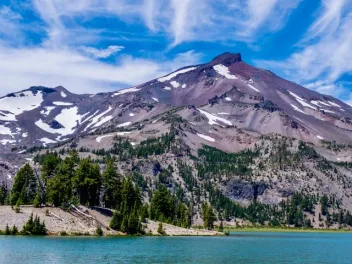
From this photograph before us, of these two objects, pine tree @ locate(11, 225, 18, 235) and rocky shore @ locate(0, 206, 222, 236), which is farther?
rocky shore @ locate(0, 206, 222, 236)

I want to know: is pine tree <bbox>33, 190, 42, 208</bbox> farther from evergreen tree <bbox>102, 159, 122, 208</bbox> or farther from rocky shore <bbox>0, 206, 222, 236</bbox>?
evergreen tree <bbox>102, 159, 122, 208</bbox>

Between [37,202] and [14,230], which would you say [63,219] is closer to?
[37,202]

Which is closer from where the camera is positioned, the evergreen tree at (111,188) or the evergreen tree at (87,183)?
the evergreen tree at (87,183)

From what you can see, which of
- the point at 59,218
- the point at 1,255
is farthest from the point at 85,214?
the point at 1,255

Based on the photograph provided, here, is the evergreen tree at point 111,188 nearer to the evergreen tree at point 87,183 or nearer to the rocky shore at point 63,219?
the evergreen tree at point 87,183

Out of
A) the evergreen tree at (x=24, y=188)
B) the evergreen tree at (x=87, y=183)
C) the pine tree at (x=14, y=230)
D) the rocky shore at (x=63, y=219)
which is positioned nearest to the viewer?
the pine tree at (x=14, y=230)

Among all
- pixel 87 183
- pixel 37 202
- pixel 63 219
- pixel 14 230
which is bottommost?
pixel 14 230

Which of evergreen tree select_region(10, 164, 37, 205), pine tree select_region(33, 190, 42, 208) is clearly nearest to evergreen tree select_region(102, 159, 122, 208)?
evergreen tree select_region(10, 164, 37, 205)

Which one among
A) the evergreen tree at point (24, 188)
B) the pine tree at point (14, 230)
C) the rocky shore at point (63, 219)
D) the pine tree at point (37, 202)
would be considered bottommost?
the pine tree at point (14, 230)

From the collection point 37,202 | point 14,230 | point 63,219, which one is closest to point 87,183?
point 37,202

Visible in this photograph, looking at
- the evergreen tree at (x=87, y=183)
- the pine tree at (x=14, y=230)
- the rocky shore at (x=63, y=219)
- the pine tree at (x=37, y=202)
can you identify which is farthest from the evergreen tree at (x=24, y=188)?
the pine tree at (x=14, y=230)

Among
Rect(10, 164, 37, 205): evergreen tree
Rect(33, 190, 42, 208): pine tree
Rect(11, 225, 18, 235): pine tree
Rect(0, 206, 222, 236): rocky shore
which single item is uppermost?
Rect(10, 164, 37, 205): evergreen tree

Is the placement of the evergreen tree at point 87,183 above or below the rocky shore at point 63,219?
above

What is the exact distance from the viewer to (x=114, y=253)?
66875 millimetres
